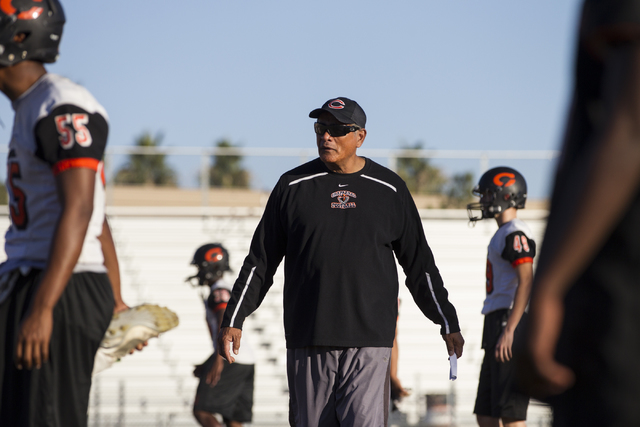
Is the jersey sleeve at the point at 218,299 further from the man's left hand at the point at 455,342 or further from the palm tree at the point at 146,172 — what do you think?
the palm tree at the point at 146,172

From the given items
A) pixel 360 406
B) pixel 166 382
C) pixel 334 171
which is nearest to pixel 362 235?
pixel 334 171

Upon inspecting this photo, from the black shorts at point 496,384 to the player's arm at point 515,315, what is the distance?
106 mm

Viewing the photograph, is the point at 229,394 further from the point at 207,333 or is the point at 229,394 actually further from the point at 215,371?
the point at 207,333

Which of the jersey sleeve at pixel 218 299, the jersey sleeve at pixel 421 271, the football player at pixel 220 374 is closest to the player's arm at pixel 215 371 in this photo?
the football player at pixel 220 374

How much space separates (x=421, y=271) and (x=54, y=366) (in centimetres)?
262

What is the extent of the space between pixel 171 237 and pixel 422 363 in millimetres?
6578

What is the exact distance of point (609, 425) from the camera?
1.45 m

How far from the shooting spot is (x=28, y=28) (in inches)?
107

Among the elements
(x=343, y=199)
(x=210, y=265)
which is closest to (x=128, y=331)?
(x=343, y=199)

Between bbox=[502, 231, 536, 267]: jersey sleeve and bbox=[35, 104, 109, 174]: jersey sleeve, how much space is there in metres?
4.16

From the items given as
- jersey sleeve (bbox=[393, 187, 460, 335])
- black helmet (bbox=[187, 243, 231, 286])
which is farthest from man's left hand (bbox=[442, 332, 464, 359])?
black helmet (bbox=[187, 243, 231, 286])

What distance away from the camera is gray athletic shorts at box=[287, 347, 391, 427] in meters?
4.25

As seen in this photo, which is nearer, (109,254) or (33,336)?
(33,336)

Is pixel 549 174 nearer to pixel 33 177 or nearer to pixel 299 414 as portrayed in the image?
pixel 33 177
